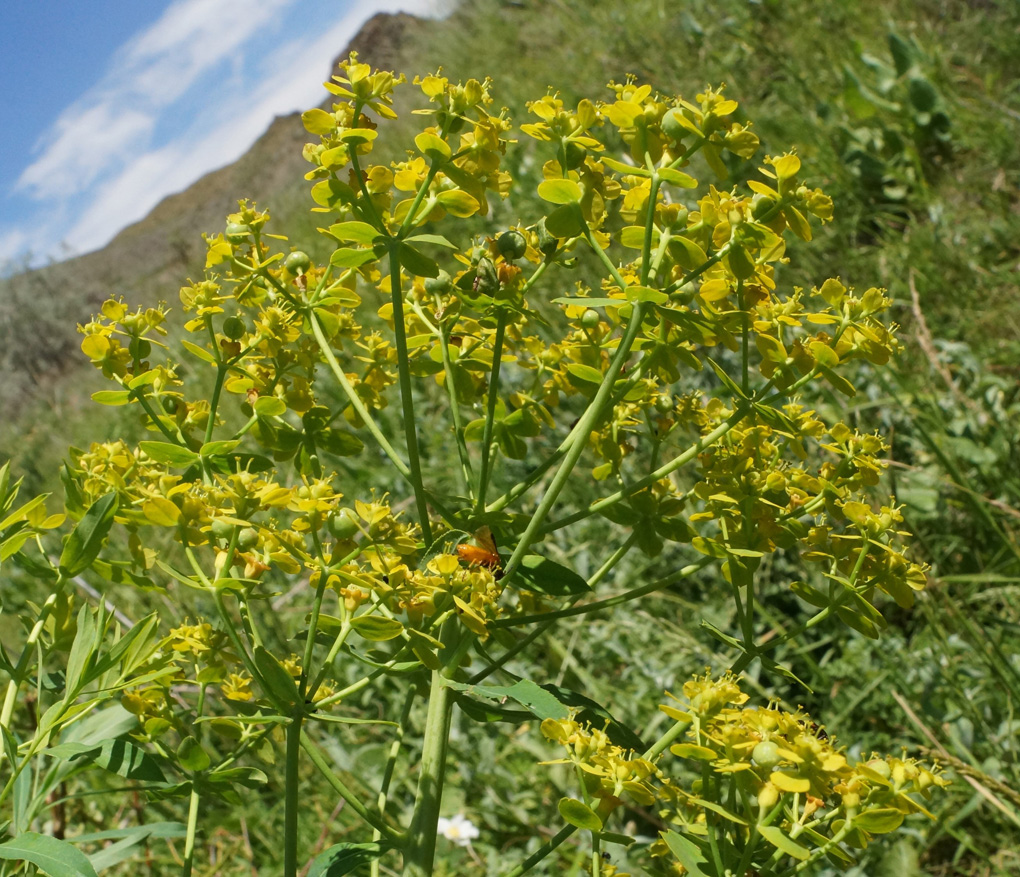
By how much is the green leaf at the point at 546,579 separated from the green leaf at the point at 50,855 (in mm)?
560

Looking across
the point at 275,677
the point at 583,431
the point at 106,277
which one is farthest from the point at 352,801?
the point at 106,277

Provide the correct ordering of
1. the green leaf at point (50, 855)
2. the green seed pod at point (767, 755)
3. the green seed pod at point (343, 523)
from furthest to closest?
the green seed pod at point (343, 523)
the green seed pod at point (767, 755)
the green leaf at point (50, 855)

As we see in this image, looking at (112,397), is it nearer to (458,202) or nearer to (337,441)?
(337,441)

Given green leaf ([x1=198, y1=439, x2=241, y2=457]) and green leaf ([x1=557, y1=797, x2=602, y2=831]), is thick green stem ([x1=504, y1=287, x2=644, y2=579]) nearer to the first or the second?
green leaf ([x1=557, y1=797, x2=602, y2=831])

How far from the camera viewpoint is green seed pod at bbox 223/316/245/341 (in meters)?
1.21

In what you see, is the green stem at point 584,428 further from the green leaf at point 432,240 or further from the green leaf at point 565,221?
the green leaf at point 432,240

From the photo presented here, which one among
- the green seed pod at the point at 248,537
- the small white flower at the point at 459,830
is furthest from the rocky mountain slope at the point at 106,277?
the green seed pod at the point at 248,537

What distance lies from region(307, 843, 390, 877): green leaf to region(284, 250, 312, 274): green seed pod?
28.6 inches

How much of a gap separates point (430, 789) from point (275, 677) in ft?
0.80

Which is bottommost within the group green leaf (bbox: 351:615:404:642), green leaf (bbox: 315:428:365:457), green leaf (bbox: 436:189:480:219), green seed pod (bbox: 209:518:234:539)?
green leaf (bbox: 351:615:404:642)

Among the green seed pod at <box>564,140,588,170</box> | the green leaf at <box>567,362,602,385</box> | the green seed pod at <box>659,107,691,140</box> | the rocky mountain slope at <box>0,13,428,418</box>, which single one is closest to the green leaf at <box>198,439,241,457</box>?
the green leaf at <box>567,362,602,385</box>

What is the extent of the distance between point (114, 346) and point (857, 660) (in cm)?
222

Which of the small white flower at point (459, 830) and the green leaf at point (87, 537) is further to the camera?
the small white flower at point (459, 830)

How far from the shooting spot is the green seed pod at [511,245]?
3.78 feet
